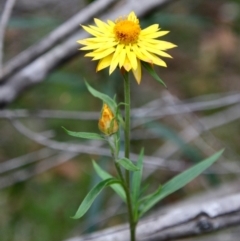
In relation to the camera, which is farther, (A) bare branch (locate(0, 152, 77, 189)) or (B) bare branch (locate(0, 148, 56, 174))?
(B) bare branch (locate(0, 148, 56, 174))

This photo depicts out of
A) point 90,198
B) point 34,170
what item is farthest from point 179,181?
point 34,170

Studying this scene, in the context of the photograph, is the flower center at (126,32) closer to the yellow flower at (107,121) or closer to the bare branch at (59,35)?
the yellow flower at (107,121)

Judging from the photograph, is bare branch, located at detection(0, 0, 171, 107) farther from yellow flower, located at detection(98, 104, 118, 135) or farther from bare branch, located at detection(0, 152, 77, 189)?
yellow flower, located at detection(98, 104, 118, 135)

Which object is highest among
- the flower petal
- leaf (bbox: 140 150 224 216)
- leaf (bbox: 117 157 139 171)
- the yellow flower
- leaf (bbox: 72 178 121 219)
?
the flower petal

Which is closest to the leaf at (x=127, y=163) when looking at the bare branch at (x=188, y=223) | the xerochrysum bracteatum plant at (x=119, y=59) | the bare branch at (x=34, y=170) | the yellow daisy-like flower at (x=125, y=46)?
the xerochrysum bracteatum plant at (x=119, y=59)

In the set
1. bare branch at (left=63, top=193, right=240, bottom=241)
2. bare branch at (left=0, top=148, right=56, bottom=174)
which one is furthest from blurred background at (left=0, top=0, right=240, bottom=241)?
bare branch at (left=63, top=193, right=240, bottom=241)
